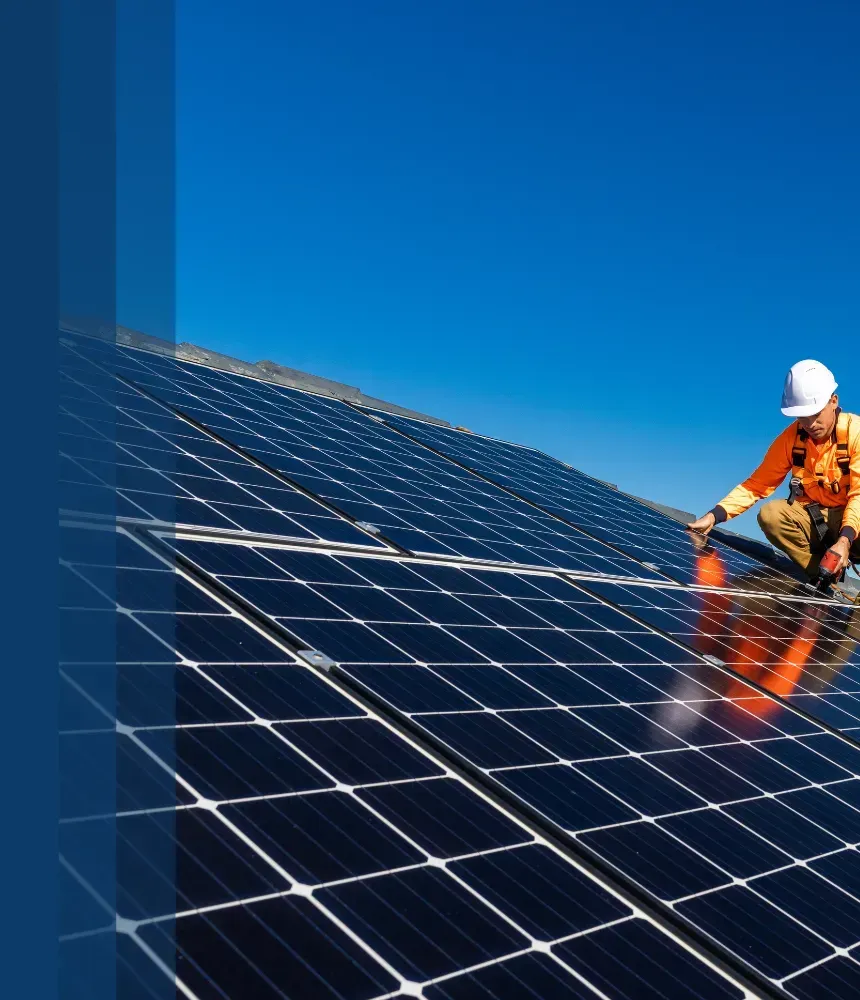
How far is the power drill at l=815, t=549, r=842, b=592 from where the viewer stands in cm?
1625

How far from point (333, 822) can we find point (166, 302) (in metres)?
2.68

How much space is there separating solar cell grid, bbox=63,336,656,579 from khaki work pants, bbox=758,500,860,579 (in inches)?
224

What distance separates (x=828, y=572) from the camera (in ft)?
54.0

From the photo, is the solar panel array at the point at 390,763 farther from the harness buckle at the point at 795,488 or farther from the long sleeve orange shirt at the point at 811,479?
the harness buckle at the point at 795,488

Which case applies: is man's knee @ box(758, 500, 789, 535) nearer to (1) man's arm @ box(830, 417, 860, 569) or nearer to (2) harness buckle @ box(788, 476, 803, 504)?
(2) harness buckle @ box(788, 476, 803, 504)

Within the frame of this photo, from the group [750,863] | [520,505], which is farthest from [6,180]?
[520,505]

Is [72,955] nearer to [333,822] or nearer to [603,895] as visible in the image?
[333,822]

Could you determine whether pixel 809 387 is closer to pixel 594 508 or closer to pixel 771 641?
pixel 594 508

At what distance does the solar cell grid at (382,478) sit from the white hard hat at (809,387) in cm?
516

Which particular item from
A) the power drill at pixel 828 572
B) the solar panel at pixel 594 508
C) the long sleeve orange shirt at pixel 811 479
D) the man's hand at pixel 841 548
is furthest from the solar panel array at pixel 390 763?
the long sleeve orange shirt at pixel 811 479

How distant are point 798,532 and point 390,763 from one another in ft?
47.8

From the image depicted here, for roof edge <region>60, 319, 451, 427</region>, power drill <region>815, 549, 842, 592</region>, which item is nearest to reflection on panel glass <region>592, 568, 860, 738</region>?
power drill <region>815, 549, 842, 592</region>

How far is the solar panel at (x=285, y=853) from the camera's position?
8.57ft

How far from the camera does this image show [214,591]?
5801 millimetres
